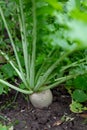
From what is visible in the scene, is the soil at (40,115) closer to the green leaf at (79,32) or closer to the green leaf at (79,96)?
the green leaf at (79,96)

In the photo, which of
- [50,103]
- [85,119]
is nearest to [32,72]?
[50,103]

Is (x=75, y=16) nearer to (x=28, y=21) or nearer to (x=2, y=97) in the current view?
(x=28, y=21)

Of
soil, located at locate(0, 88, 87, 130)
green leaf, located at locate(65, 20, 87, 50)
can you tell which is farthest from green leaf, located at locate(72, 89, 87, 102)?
green leaf, located at locate(65, 20, 87, 50)

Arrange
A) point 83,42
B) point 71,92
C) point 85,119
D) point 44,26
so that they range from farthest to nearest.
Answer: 1. point 71,92
2. point 85,119
3. point 44,26
4. point 83,42

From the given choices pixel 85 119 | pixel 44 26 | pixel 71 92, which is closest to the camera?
pixel 44 26

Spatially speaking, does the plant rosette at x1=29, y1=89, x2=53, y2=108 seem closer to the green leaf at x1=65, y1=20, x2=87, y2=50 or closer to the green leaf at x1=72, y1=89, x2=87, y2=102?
the green leaf at x1=72, y1=89, x2=87, y2=102

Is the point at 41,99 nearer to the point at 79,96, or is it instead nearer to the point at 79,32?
the point at 79,96
